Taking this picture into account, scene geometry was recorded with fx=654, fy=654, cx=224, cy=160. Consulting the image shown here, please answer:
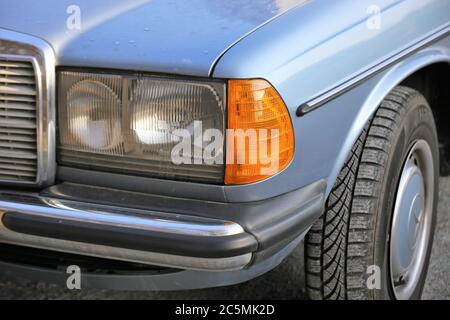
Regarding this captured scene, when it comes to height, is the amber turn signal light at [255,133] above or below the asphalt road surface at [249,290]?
above

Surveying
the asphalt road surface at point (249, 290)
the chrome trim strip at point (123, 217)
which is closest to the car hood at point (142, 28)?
the chrome trim strip at point (123, 217)

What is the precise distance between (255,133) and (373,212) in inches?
25.6

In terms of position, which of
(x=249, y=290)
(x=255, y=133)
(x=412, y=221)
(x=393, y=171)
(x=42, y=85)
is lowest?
(x=249, y=290)

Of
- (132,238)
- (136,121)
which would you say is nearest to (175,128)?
(136,121)

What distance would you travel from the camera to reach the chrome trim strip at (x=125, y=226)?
1.80 meters

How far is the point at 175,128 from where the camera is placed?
Answer: 187 centimetres

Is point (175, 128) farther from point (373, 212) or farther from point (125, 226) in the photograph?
point (373, 212)

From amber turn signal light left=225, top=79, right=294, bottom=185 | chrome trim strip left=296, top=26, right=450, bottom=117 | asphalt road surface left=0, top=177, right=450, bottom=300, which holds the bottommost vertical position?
asphalt road surface left=0, top=177, right=450, bottom=300

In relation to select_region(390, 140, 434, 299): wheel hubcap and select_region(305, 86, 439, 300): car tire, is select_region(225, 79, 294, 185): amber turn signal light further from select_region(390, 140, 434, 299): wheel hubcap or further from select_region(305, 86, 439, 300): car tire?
select_region(390, 140, 434, 299): wheel hubcap

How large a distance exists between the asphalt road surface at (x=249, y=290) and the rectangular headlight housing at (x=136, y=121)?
105 cm

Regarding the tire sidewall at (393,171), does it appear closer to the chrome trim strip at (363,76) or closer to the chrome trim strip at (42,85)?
the chrome trim strip at (363,76)

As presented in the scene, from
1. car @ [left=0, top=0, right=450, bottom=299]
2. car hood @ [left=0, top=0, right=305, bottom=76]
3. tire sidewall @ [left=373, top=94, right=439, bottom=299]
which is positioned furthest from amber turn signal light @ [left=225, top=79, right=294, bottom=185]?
tire sidewall @ [left=373, top=94, right=439, bottom=299]

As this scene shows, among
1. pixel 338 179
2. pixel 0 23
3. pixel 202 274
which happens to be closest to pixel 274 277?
Answer: pixel 338 179

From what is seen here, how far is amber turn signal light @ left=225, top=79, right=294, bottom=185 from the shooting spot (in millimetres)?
1825
